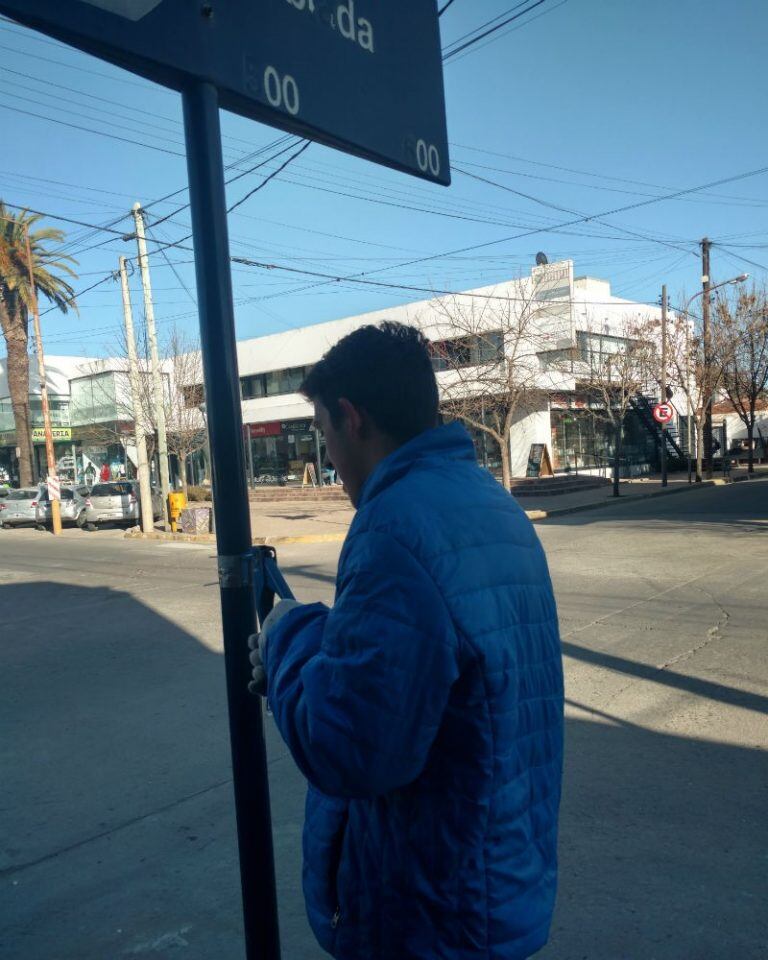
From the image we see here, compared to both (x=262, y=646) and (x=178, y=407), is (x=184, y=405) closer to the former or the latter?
(x=178, y=407)

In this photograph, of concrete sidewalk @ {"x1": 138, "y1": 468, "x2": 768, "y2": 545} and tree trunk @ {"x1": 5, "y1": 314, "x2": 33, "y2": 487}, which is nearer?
concrete sidewalk @ {"x1": 138, "y1": 468, "x2": 768, "y2": 545}

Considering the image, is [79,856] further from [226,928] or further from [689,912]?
[689,912]

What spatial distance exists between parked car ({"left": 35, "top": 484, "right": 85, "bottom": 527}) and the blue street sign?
25516mm

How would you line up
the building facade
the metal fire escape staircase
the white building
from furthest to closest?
the metal fire escape staircase
the white building
the building facade

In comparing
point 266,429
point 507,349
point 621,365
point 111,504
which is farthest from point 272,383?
point 621,365

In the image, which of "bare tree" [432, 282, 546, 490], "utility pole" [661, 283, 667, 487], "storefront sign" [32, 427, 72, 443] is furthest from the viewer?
"storefront sign" [32, 427, 72, 443]

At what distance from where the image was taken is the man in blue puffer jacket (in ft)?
4.35

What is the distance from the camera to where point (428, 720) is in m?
1.33

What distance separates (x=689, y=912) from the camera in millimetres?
3084

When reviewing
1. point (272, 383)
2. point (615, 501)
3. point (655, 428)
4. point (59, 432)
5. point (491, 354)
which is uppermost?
point (272, 383)

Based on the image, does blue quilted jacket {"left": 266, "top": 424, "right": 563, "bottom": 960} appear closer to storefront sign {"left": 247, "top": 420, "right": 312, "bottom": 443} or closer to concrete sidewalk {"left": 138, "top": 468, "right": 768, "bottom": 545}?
concrete sidewalk {"left": 138, "top": 468, "right": 768, "bottom": 545}

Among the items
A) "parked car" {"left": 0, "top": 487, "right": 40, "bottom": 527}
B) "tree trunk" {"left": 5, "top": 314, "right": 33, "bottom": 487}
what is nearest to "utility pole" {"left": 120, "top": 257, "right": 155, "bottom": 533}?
"parked car" {"left": 0, "top": 487, "right": 40, "bottom": 527}

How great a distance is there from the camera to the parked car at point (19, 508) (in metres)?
26.8

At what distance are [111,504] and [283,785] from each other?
22.8 m
